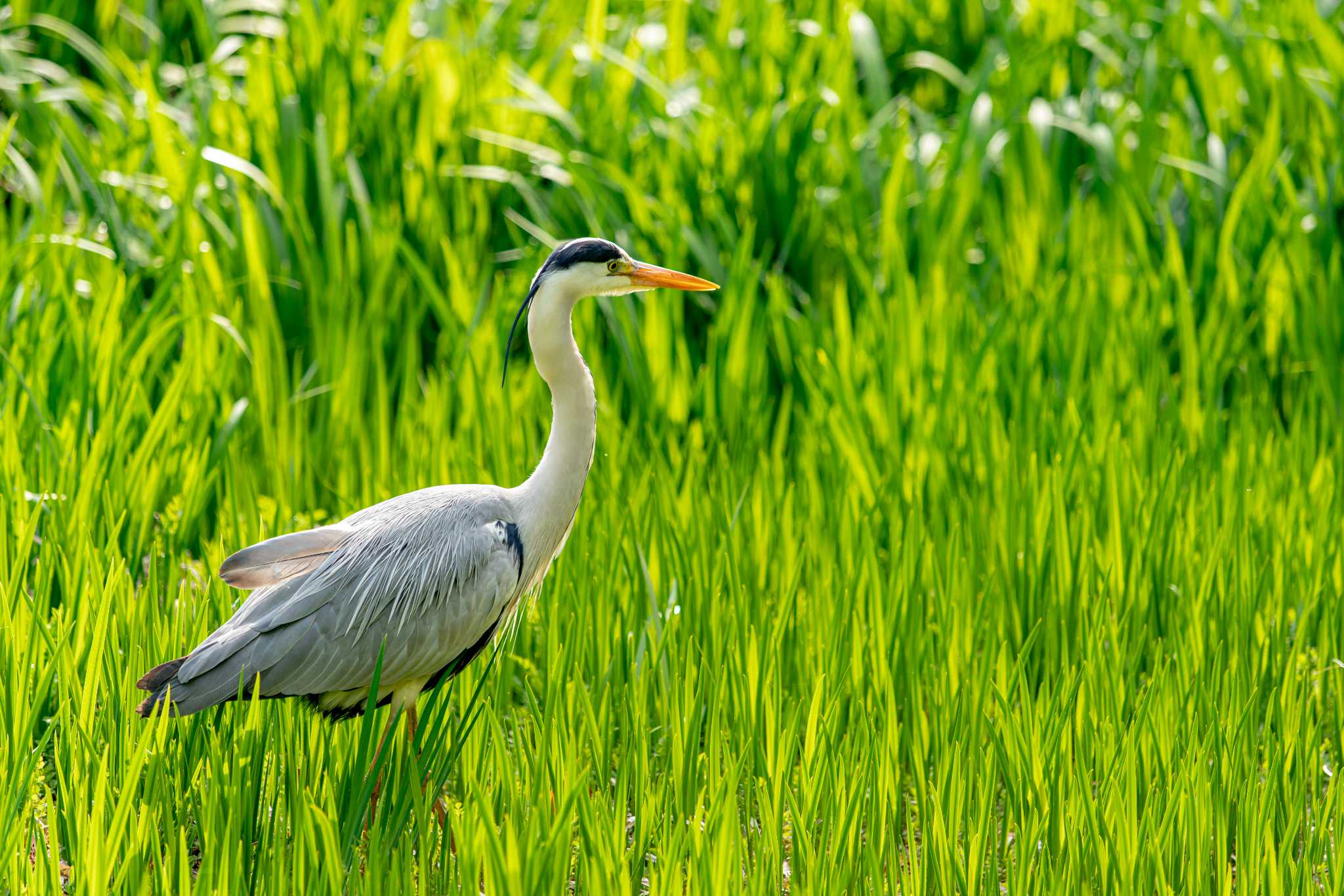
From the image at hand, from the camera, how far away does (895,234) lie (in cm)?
437

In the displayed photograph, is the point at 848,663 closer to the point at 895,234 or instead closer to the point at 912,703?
the point at 912,703

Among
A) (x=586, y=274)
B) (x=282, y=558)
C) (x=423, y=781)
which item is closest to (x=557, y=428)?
(x=586, y=274)

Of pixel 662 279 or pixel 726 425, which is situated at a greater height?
pixel 662 279

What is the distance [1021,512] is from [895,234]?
58.1 inches

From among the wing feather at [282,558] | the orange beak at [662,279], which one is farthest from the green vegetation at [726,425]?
the orange beak at [662,279]

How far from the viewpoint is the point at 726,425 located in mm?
3848

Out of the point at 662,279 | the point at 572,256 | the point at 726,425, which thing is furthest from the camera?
the point at 726,425

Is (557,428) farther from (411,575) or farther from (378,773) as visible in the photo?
(378,773)

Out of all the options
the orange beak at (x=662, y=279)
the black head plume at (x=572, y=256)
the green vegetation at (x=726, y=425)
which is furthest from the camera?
the orange beak at (x=662, y=279)

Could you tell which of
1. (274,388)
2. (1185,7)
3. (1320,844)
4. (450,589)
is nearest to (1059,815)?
(1320,844)

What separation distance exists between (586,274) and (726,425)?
1.30 m

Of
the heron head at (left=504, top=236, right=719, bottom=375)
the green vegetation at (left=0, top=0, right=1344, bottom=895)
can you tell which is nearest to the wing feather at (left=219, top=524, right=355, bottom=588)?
the green vegetation at (left=0, top=0, right=1344, bottom=895)

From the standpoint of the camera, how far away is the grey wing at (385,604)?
2.40 metres

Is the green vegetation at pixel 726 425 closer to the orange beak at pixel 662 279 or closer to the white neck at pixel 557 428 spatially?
the white neck at pixel 557 428
